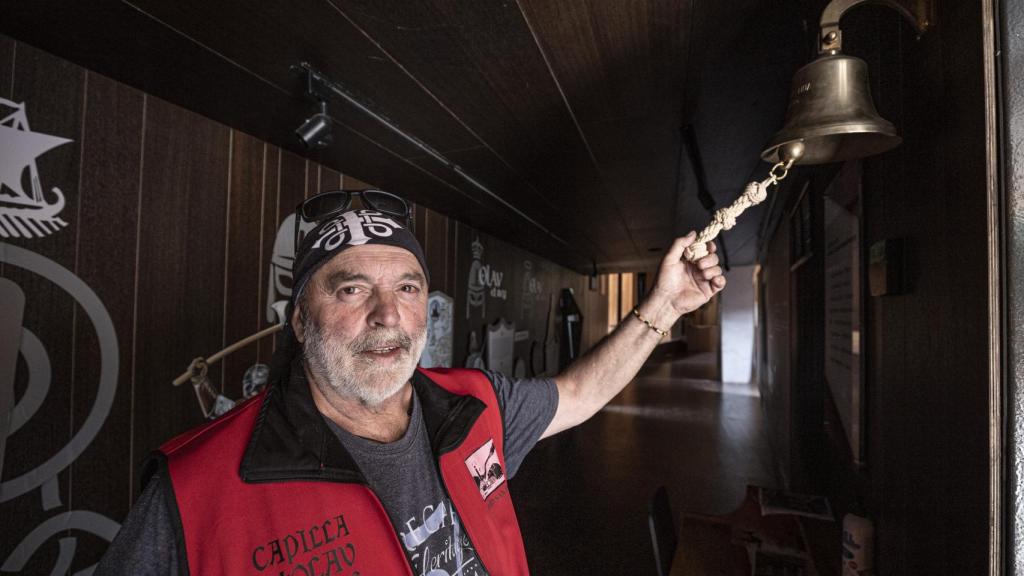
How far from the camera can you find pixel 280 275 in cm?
240

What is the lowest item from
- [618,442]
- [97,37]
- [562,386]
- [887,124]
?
[618,442]

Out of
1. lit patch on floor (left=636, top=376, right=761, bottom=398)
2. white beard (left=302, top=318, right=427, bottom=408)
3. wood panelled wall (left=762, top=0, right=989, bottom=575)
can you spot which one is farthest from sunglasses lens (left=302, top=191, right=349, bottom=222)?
lit patch on floor (left=636, top=376, right=761, bottom=398)

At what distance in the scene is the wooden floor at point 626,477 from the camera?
114 inches

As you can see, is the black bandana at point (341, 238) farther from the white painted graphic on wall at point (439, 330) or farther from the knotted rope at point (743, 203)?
the white painted graphic on wall at point (439, 330)

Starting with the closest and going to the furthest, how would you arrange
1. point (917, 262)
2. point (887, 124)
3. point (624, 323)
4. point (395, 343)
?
point (887, 124)
point (917, 262)
point (395, 343)
point (624, 323)

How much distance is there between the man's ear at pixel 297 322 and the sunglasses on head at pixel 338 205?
0.17 m

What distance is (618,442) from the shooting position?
17.1 feet

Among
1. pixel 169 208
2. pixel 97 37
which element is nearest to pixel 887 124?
pixel 97 37

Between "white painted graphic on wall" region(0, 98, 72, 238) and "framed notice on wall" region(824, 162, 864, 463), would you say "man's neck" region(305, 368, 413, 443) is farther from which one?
"framed notice on wall" region(824, 162, 864, 463)

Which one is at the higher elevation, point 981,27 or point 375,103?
point 375,103

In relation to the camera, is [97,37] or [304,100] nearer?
[97,37]

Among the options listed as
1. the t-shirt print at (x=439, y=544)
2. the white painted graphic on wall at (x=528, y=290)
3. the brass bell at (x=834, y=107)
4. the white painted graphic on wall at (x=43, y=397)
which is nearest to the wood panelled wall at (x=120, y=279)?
the white painted graphic on wall at (x=43, y=397)

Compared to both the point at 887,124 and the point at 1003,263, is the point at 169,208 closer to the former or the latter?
the point at 887,124

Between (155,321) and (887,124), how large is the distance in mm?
2417
